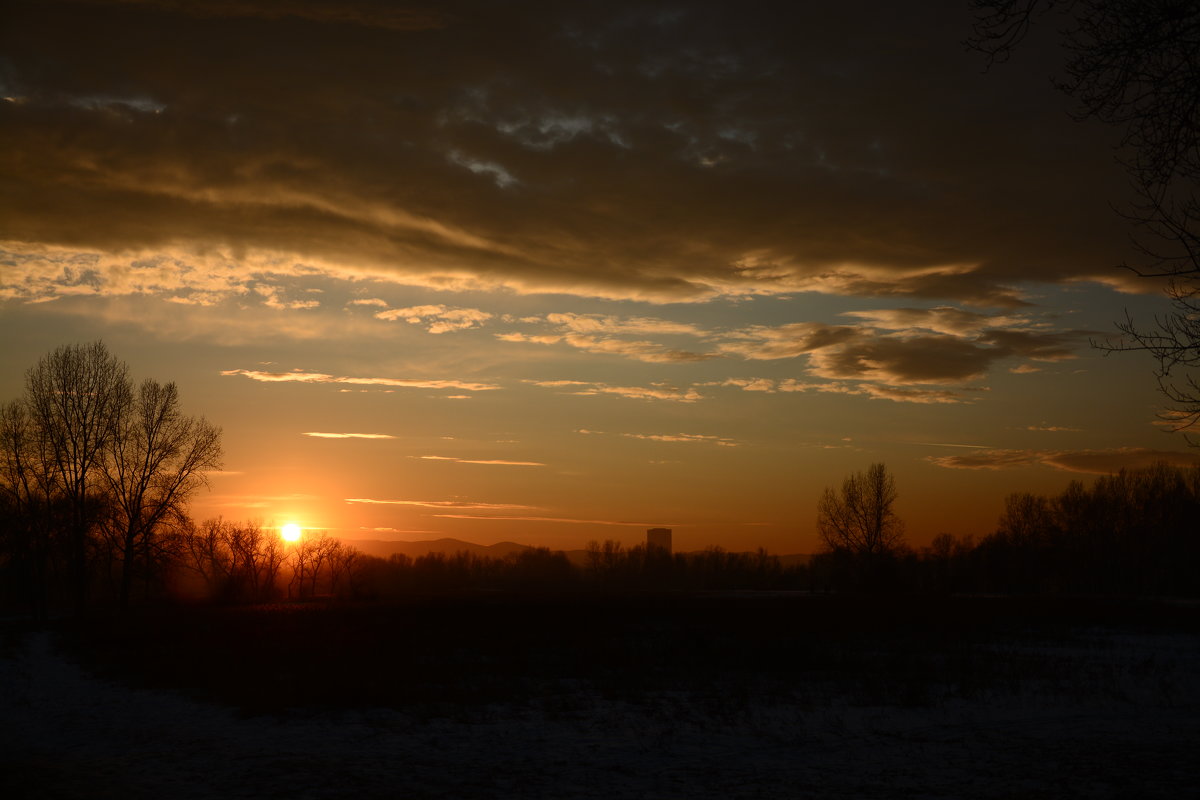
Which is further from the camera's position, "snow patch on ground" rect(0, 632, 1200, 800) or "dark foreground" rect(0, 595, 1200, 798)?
"dark foreground" rect(0, 595, 1200, 798)

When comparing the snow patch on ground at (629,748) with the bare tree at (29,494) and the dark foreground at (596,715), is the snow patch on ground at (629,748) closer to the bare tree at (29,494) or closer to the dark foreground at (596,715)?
the dark foreground at (596,715)

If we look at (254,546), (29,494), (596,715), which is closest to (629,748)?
(596,715)

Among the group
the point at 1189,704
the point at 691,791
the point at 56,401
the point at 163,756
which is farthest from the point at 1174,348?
the point at 56,401

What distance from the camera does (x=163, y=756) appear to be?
1288 cm

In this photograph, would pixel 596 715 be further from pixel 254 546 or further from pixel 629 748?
pixel 254 546

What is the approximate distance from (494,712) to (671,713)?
368 cm

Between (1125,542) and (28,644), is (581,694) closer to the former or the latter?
(28,644)

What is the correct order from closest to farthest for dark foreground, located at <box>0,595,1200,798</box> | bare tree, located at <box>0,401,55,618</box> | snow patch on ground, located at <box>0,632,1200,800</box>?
1. snow patch on ground, located at <box>0,632,1200,800</box>
2. dark foreground, located at <box>0,595,1200,798</box>
3. bare tree, located at <box>0,401,55,618</box>

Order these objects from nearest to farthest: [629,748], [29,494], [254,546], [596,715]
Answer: [629,748], [596,715], [29,494], [254,546]

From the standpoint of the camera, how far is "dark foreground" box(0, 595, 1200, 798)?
11.2 meters

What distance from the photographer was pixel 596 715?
53.8 feet

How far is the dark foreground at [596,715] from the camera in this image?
36.7 ft

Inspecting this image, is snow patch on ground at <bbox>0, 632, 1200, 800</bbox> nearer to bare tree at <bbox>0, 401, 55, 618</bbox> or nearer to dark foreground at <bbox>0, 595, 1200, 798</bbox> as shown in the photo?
dark foreground at <bbox>0, 595, 1200, 798</bbox>

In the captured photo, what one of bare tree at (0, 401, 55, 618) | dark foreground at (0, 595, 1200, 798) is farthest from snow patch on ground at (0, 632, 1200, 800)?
bare tree at (0, 401, 55, 618)
